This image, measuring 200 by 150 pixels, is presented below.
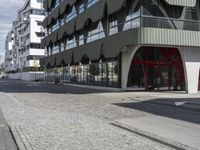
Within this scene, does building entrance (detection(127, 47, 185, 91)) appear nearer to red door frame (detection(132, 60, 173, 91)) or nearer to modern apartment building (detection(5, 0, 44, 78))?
red door frame (detection(132, 60, 173, 91))

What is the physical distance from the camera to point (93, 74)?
47062 mm

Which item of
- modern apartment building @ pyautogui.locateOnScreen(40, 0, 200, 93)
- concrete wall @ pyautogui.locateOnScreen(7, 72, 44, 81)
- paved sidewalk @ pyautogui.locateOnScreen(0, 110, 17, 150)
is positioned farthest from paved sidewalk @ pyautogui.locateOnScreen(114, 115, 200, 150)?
concrete wall @ pyautogui.locateOnScreen(7, 72, 44, 81)

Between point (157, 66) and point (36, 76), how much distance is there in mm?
72761

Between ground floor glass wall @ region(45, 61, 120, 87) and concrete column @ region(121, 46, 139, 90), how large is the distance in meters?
0.96

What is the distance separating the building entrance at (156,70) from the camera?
3766 centimetres

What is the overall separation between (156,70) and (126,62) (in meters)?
3.73

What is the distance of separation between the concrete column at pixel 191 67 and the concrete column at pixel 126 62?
430 centimetres

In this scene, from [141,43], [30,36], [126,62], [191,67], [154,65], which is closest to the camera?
[141,43]

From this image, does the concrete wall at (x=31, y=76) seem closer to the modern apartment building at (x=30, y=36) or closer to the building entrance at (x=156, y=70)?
the modern apartment building at (x=30, y=36)

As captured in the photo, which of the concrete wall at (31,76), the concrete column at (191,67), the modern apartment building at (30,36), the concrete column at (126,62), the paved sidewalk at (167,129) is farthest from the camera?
the modern apartment building at (30,36)

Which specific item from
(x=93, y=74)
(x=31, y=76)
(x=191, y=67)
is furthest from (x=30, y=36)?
(x=191, y=67)

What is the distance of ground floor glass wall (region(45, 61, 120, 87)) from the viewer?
39.6m

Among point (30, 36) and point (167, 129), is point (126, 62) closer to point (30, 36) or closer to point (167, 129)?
point (167, 129)

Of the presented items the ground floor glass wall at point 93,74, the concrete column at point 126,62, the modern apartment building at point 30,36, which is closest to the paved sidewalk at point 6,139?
the concrete column at point 126,62
